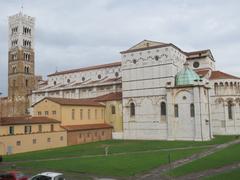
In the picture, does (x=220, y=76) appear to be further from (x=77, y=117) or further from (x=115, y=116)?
(x=77, y=117)

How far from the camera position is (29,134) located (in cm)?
4069

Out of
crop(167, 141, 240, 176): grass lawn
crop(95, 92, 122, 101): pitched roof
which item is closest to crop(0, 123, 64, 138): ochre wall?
crop(95, 92, 122, 101): pitched roof

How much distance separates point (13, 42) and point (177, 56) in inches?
2295

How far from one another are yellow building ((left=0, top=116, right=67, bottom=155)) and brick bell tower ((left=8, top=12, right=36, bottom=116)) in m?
43.9

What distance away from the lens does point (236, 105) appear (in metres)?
56.8

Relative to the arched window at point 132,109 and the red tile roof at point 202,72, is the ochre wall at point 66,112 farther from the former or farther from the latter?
the red tile roof at point 202,72

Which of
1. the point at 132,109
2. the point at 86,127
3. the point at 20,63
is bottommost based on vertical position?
the point at 86,127

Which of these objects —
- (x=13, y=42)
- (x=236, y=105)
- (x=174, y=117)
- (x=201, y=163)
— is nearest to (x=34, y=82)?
(x=13, y=42)

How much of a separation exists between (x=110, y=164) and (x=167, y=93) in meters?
26.8

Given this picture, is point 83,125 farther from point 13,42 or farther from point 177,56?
point 13,42

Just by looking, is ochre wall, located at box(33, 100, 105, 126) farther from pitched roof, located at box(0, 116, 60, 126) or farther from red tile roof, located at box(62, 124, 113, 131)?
pitched roof, located at box(0, 116, 60, 126)

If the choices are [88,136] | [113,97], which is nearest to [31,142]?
[88,136]

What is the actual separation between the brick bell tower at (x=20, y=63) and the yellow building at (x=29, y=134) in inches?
1727

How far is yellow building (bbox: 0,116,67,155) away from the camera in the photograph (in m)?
37.8
